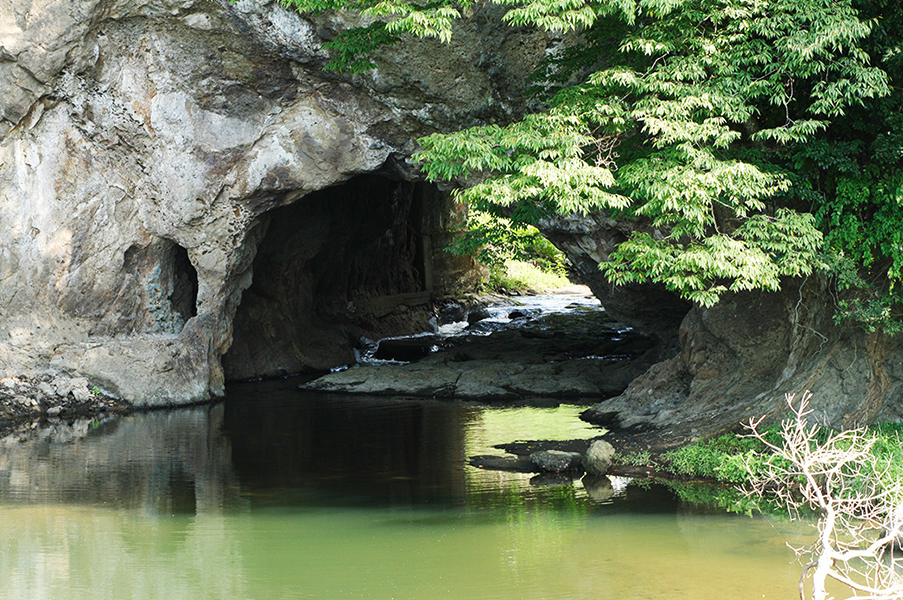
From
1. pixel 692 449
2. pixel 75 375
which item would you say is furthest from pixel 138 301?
pixel 692 449

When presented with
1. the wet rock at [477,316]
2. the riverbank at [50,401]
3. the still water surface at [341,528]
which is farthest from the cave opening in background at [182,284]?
the wet rock at [477,316]

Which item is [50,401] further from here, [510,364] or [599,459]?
[599,459]

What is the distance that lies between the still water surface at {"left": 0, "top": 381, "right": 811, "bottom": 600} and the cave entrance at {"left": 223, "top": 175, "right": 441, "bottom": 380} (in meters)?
7.84

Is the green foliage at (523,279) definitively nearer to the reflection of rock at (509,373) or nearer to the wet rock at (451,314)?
the wet rock at (451,314)

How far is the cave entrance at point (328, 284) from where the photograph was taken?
77.4 feet

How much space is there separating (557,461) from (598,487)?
1104 millimetres

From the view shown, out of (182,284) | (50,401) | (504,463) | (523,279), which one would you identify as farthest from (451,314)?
(504,463)

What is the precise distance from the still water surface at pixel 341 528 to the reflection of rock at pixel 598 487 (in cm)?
16

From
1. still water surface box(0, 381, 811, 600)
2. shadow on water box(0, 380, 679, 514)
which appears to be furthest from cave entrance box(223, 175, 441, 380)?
still water surface box(0, 381, 811, 600)

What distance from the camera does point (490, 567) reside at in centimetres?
884

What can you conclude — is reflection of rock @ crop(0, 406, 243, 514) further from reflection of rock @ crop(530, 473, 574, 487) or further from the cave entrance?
the cave entrance

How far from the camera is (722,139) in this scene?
10.6 m

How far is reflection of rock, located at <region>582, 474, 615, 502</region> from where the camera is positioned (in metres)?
11.6

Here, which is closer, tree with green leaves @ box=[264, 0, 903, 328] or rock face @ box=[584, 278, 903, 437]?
Result: tree with green leaves @ box=[264, 0, 903, 328]
